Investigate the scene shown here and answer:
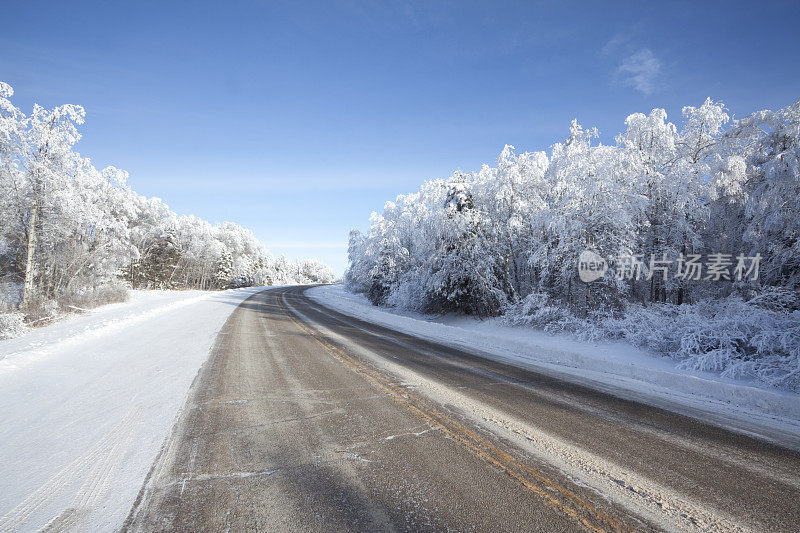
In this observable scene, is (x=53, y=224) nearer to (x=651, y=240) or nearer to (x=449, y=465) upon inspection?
(x=449, y=465)

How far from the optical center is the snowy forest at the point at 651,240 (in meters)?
9.41

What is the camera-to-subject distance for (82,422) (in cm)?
443

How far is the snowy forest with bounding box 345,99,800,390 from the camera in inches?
371

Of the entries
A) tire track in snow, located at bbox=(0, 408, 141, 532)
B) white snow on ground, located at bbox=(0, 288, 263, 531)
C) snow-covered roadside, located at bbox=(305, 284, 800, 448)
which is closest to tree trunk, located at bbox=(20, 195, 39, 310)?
white snow on ground, located at bbox=(0, 288, 263, 531)

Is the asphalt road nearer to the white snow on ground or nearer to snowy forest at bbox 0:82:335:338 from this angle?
the white snow on ground

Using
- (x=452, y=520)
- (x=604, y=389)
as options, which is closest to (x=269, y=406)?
(x=452, y=520)

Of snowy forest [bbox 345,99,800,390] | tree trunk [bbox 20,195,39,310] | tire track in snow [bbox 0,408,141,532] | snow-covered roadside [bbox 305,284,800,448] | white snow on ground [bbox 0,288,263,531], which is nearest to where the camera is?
tire track in snow [bbox 0,408,141,532]

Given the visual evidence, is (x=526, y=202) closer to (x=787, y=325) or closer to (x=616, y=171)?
(x=616, y=171)

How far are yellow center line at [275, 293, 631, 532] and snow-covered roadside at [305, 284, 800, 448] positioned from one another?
3663mm

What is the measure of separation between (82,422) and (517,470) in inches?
215

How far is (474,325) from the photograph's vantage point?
17.4 meters

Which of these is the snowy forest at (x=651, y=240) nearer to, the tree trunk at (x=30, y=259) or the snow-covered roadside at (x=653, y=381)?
the snow-covered roadside at (x=653, y=381)

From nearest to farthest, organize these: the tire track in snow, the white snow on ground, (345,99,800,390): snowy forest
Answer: the tire track in snow
the white snow on ground
(345,99,800,390): snowy forest

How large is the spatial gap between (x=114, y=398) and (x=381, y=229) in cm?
3078
